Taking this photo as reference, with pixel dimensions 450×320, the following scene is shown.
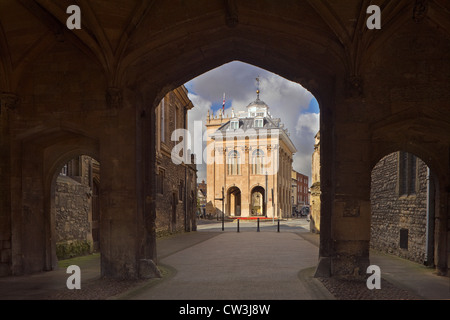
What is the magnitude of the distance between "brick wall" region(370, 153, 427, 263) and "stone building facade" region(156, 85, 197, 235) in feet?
32.8

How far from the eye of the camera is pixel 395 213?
36.6 feet

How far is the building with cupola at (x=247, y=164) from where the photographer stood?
143 feet

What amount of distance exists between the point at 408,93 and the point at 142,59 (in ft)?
19.4

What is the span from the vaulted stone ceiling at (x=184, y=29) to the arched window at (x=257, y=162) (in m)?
36.2

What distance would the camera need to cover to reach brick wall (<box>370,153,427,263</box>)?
30.8ft

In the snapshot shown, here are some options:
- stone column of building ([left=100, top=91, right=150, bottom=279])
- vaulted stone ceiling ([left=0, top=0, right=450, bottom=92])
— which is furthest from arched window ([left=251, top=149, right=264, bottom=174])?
stone column of building ([left=100, top=91, right=150, bottom=279])

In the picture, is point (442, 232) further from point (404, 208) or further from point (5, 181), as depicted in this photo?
point (5, 181)

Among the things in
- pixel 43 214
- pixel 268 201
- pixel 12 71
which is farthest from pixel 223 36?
pixel 268 201

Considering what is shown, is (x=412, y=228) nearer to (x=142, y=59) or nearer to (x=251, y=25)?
(x=251, y=25)

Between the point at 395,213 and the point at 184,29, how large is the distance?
8905mm

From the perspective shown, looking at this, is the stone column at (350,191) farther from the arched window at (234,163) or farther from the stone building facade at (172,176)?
the arched window at (234,163)

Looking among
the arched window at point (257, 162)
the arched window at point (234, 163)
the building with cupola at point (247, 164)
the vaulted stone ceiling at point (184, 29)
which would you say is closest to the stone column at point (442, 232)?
the vaulted stone ceiling at point (184, 29)

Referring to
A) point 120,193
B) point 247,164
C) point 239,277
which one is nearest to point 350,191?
point 239,277

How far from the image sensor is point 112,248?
7426 millimetres
